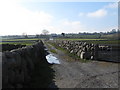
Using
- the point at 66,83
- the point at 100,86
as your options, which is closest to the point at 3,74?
the point at 66,83

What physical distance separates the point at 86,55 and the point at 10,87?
14.6 meters

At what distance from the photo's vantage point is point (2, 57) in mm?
7539

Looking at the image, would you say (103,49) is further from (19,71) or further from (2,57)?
(2,57)

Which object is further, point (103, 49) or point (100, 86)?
point (103, 49)

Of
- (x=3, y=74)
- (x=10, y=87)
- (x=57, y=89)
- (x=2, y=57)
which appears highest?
(x=2, y=57)

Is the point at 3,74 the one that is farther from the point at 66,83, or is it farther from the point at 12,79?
the point at 66,83

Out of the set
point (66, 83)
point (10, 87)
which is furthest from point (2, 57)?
point (66, 83)

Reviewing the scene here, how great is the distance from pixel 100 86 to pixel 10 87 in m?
5.07

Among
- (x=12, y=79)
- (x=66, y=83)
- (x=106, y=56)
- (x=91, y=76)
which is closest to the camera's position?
(x=12, y=79)

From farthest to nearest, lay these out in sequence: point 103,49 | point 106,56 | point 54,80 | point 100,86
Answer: point 103,49
point 106,56
point 54,80
point 100,86

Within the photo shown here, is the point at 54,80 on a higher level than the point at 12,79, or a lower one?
lower

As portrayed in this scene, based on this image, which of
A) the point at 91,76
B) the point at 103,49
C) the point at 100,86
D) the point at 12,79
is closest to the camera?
the point at 12,79

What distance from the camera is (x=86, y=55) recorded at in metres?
20.9

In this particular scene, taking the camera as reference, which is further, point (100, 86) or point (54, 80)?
point (54, 80)
